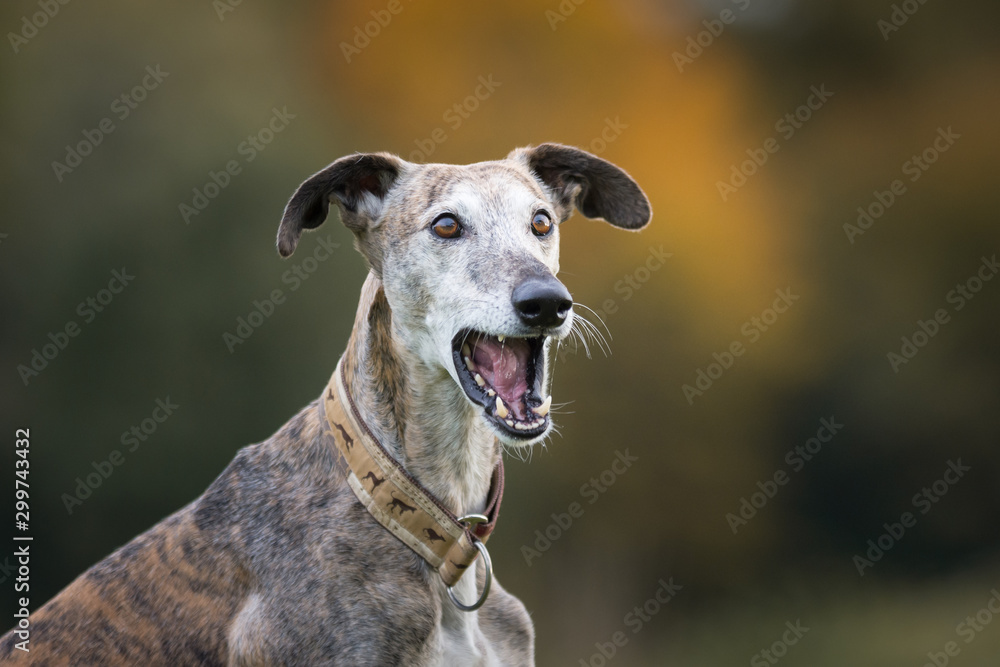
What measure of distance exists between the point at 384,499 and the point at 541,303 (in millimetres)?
859

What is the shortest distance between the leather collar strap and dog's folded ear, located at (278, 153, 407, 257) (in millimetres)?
772

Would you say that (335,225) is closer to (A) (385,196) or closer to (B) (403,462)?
(A) (385,196)

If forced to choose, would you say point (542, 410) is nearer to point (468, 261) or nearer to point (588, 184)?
point (468, 261)

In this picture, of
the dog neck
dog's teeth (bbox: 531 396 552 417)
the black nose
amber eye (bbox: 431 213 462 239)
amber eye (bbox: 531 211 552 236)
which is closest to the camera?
the black nose

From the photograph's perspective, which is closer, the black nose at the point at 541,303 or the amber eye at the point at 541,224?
the black nose at the point at 541,303

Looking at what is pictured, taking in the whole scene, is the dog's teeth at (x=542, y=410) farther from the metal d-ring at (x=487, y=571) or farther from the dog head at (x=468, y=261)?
the metal d-ring at (x=487, y=571)

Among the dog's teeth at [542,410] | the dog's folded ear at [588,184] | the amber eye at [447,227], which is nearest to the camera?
the dog's teeth at [542,410]

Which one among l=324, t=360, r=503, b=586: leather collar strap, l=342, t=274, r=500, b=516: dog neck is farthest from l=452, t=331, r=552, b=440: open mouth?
l=324, t=360, r=503, b=586: leather collar strap

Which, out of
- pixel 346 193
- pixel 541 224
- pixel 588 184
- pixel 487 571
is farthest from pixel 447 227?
pixel 487 571

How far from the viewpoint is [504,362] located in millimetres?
3529

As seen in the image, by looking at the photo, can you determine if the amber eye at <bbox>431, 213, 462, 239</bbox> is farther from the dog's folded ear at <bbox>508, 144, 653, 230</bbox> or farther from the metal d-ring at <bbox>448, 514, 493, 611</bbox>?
the metal d-ring at <bbox>448, 514, 493, 611</bbox>

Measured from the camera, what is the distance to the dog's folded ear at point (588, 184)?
4.30 metres

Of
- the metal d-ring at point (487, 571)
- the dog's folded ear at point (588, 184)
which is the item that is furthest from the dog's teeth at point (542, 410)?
the dog's folded ear at point (588, 184)

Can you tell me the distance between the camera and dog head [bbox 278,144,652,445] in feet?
11.1
